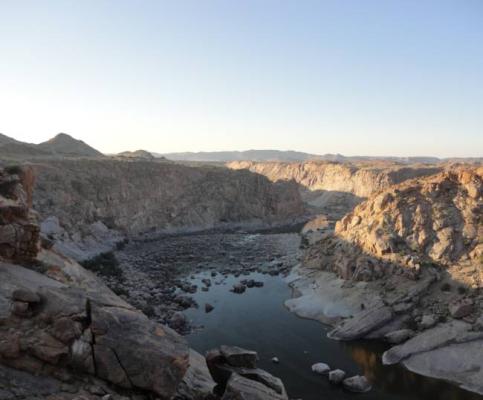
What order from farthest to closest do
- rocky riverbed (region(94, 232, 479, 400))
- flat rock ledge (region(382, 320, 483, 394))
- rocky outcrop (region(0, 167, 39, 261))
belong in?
rocky riverbed (region(94, 232, 479, 400)) < flat rock ledge (region(382, 320, 483, 394)) < rocky outcrop (region(0, 167, 39, 261))

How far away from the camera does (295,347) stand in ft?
100

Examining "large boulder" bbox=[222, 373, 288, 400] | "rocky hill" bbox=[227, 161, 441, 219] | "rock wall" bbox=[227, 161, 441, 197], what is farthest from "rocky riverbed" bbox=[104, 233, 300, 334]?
"rock wall" bbox=[227, 161, 441, 197]

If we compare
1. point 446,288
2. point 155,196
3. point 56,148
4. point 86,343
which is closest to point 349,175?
point 155,196

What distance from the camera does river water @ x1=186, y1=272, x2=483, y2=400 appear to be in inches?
995

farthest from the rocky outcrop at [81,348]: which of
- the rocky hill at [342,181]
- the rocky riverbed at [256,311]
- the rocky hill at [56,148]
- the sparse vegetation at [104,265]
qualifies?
the rocky hill at [342,181]

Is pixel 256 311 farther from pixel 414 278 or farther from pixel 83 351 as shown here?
pixel 83 351

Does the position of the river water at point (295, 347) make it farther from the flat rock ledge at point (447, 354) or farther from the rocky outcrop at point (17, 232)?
the rocky outcrop at point (17, 232)

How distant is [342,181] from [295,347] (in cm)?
10973

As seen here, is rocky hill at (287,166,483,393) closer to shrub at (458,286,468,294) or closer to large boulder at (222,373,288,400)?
shrub at (458,286,468,294)

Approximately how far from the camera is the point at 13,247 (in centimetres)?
1858

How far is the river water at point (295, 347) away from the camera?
25266mm

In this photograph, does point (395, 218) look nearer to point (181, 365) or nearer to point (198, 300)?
point (198, 300)

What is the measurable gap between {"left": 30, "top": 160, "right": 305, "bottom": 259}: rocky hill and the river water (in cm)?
2233

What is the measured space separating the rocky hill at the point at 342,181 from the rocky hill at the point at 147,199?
43.9 ft
